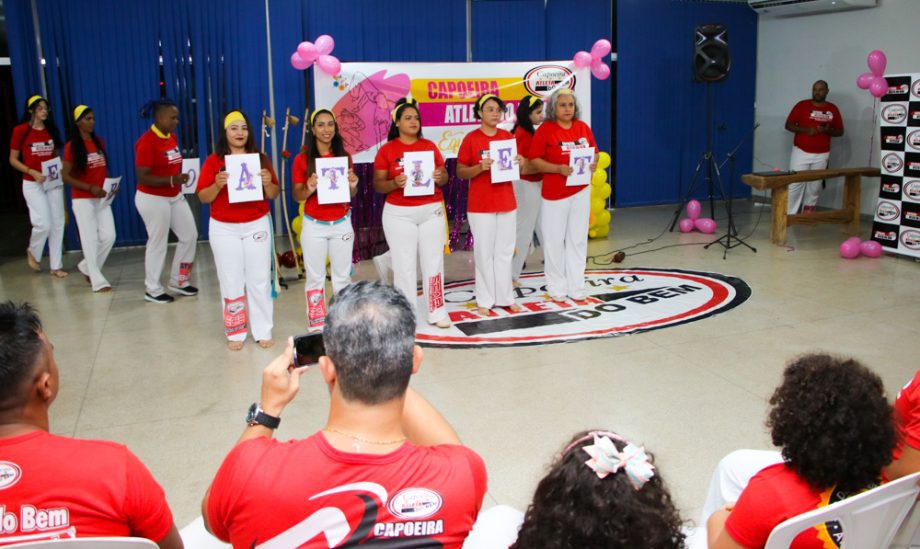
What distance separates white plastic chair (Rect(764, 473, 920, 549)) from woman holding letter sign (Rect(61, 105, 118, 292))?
6.21 metres

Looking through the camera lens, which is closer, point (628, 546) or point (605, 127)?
point (628, 546)

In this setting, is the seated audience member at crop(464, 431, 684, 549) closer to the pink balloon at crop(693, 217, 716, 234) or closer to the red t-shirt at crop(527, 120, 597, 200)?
the red t-shirt at crop(527, 120, 597, 200)

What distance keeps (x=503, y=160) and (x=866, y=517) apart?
13.4ft

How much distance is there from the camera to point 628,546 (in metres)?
1.40

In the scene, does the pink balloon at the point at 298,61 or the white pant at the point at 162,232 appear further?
the pink balloon at the point at 298,61

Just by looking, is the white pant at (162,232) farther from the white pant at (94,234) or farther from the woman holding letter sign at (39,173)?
the woman holding letter sign at (39,173)

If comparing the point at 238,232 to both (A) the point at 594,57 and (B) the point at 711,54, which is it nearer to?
(A) the point at 594,57

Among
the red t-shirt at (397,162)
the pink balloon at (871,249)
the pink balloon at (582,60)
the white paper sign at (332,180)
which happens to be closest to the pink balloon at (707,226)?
the pink balloon at (871,249)

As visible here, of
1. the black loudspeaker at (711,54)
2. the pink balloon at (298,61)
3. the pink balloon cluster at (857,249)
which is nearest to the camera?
the pink balloon at (298,61)

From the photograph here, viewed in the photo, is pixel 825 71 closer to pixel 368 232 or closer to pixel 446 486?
pixel 368 232

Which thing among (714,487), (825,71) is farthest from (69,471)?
(825,71)

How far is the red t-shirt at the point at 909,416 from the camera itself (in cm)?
219

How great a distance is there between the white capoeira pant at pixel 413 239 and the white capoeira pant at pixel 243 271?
2.66 feet

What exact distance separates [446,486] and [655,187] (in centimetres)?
1017
